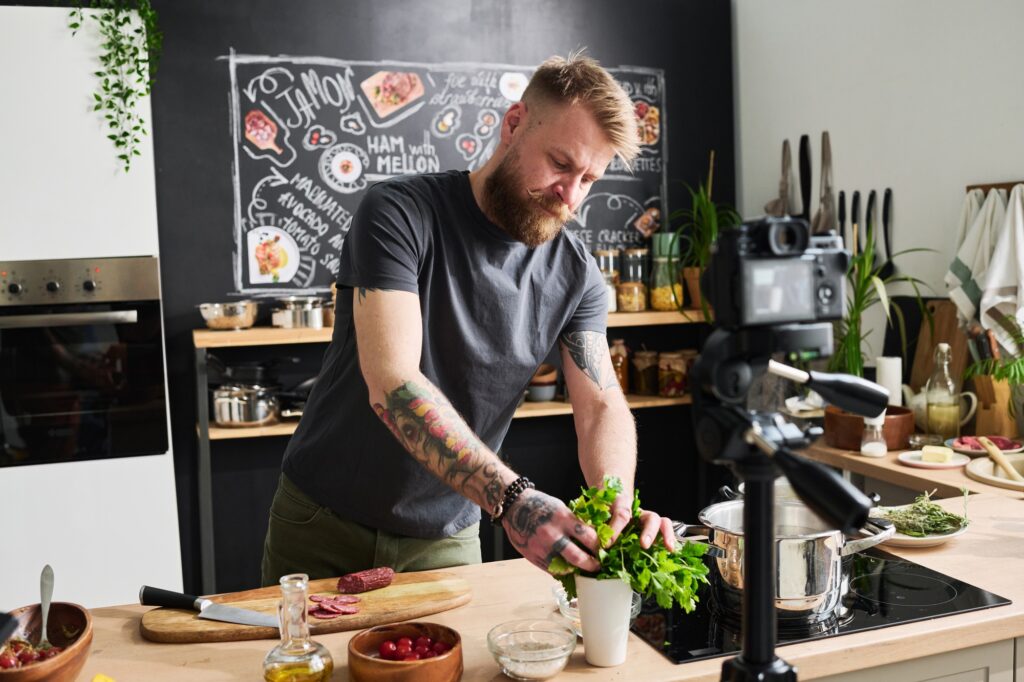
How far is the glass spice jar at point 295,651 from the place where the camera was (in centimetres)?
124

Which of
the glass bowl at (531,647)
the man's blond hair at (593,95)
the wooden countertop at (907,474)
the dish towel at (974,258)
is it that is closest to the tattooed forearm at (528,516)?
the glass bowl at (531,647)

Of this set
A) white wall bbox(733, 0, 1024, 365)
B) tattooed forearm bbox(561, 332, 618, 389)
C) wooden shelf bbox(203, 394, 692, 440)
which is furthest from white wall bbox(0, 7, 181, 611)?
white wall bbox(733, 0, 1024, 365)

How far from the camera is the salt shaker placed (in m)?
2.83

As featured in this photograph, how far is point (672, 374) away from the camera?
13.0ft

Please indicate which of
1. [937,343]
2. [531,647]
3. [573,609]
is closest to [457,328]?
[573,609]

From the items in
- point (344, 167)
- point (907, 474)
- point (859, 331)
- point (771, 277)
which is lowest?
point (907, 474)

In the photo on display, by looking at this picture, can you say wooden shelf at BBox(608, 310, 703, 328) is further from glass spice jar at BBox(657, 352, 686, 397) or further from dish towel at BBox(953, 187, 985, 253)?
dish towel at BBox(953, 187, 985, 253)

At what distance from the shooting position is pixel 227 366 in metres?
3.63

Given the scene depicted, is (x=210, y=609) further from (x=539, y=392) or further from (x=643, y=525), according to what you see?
(x=539, y=392)

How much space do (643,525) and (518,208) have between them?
0.74 metres

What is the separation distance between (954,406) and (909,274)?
23.1 inches

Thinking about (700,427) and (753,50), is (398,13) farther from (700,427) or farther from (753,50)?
(700,427)

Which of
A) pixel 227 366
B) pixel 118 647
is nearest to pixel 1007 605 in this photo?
pixel 118 647

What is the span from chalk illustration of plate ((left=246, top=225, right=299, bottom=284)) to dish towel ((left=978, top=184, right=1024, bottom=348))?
7.98 feet
